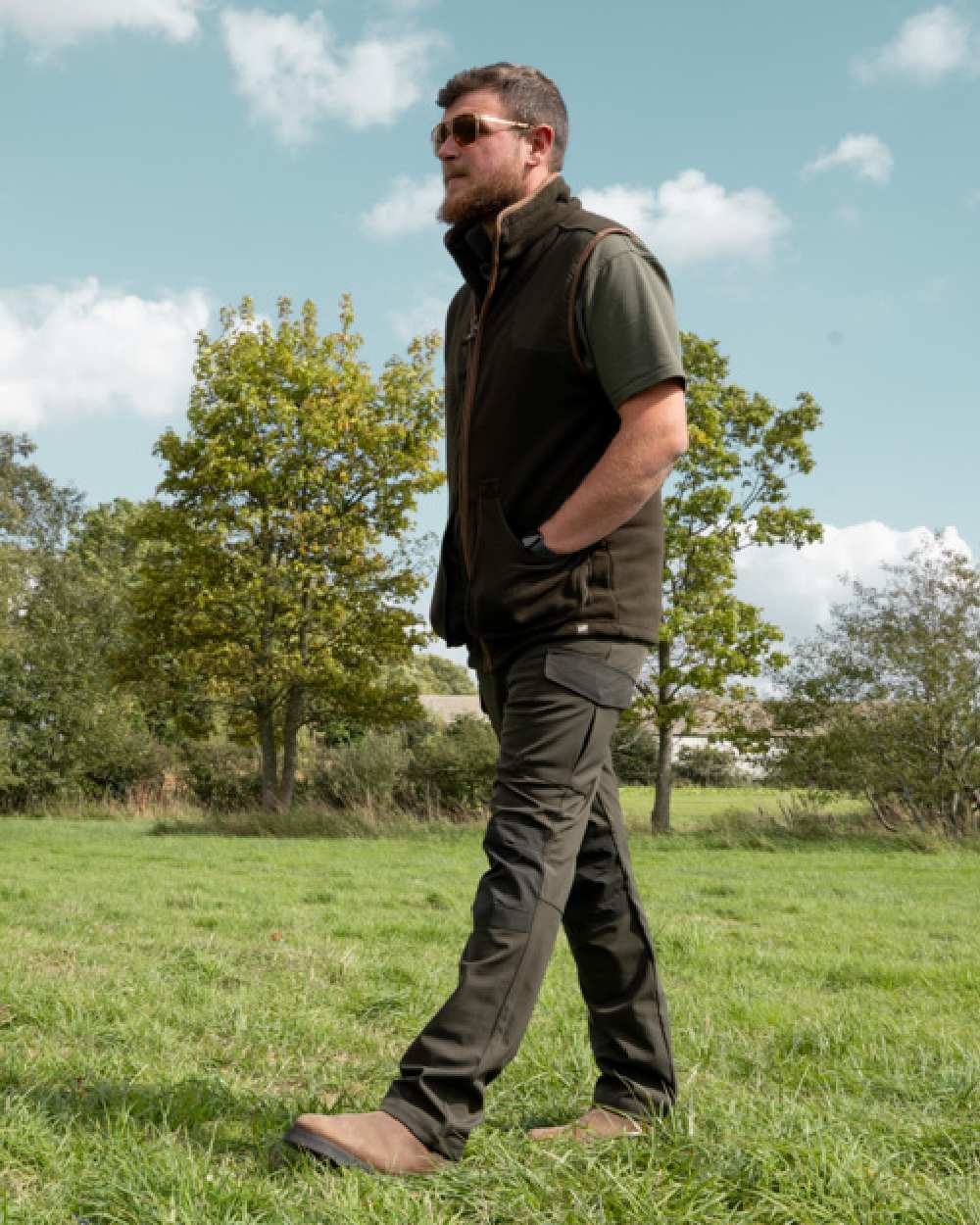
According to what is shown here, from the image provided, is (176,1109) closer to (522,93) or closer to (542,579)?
(542,579)

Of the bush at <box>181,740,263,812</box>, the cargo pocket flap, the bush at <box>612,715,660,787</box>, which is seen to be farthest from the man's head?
the bush at <box>181,740,263,812</box>

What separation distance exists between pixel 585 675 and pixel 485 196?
4.20ft

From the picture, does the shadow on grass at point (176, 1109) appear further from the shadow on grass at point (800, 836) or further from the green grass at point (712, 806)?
the shadow on grass at point (800, 836)

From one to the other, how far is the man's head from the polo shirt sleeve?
1.16ft

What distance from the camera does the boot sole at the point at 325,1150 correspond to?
→ 7.61ft

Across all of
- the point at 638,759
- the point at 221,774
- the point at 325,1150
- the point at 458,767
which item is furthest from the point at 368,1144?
the point at 638,759

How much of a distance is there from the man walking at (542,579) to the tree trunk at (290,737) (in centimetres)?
2269

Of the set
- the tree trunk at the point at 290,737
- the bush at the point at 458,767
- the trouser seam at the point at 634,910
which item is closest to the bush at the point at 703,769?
the bush at the point at 458,767

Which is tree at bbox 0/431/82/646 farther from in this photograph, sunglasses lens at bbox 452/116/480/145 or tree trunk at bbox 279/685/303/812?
sunglasses lens at bbox 452/116/480/145

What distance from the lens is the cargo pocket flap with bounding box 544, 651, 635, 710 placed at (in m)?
2.65

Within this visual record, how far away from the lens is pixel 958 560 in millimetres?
21906

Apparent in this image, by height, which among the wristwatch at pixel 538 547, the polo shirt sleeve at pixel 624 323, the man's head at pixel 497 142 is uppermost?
the man's head at pixel 497 142

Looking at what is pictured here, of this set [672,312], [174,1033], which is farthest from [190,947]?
[672,312]

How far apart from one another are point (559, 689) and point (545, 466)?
0.56 m
